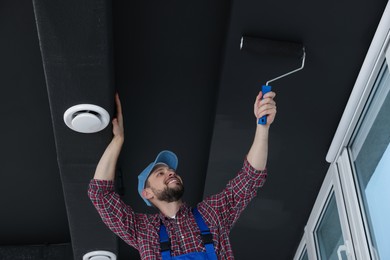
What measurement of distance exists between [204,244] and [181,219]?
0.16 m

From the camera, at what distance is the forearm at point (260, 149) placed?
240 centimetres

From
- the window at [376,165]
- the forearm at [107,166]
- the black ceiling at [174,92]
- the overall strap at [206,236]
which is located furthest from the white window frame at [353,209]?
the forearm at [107,166]

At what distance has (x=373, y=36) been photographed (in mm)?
2674

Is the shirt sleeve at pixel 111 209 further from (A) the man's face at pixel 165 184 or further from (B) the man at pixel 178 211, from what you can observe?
(A) the man's face at pixel 165 184

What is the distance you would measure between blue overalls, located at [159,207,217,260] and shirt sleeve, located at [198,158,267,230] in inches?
2.7

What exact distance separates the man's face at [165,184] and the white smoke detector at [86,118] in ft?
1.08

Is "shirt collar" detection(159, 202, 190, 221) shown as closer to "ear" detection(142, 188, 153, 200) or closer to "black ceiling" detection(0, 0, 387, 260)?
"ear" detection(142, 188, 153, 200)

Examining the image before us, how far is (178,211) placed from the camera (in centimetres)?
249

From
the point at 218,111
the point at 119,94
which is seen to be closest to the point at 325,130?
the point at 218,111

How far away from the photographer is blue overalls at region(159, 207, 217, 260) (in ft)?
7.46

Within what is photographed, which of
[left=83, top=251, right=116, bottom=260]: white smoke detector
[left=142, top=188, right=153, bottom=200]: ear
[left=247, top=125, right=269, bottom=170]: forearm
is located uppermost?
[left=83, top=251, right=116, bottom=260]: white smoke detector

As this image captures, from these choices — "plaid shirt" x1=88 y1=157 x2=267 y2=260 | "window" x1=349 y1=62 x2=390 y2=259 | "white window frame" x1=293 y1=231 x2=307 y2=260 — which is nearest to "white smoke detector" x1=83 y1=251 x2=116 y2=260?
"white window frame" x1=293 y1=231 x2=307 y2=260

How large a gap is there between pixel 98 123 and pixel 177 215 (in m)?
0.56

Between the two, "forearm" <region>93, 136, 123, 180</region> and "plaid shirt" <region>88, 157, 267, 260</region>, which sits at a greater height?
"forearm" <region>93, 136, 123, 180</region>
